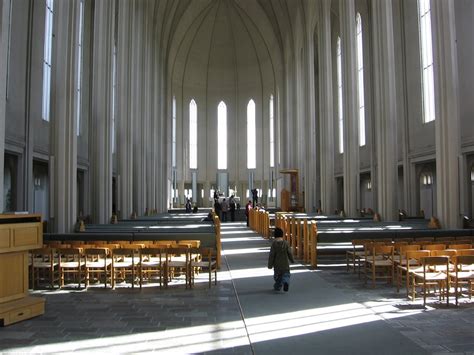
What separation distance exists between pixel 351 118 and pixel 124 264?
16419mm

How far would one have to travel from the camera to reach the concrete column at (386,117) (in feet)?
61.9

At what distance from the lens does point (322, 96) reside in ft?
94.7

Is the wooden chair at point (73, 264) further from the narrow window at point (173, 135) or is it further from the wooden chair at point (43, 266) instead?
the narrow window at point (173, 135)

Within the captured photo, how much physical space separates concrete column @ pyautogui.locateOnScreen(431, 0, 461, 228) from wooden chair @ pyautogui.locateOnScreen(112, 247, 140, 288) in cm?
894

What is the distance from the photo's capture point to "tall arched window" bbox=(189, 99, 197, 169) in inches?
1935

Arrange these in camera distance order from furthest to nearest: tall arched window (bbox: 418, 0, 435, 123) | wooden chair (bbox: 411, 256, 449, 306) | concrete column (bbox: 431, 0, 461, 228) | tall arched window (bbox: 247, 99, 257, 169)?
1. tall arched window (bbox: 247, 99, 257, 169)
2. tall arched window (bbox: 418, 0, 435, 123)
3. concrete column (bbox: 431, 0, 461, 228)
4. wooden chair (bbox: 411, 256, 449, 306)

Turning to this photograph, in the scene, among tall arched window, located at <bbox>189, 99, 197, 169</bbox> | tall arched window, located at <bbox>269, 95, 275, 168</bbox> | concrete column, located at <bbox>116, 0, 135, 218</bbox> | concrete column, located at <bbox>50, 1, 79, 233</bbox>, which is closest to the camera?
concrete column, located at <bbox>50, 1, 79, 233</bbox>

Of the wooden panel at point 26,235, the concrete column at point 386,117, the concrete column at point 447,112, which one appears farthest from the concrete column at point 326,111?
the wooden panel at point 26,235

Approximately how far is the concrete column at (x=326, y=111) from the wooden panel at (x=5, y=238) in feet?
74.6

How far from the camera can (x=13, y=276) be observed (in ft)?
22.0

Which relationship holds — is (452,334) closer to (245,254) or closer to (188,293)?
(188,293)

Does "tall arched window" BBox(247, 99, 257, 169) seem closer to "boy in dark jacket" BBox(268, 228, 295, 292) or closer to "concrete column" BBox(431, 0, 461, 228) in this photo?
"concrete column" BBox(431, 0, 461, 228)

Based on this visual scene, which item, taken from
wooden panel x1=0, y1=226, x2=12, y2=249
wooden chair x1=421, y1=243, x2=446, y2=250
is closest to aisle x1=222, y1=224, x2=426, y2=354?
wooden chair x1=421, y1=243, x2=446, y2=250

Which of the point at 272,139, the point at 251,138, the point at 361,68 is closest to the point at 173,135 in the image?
the point at 251,138
